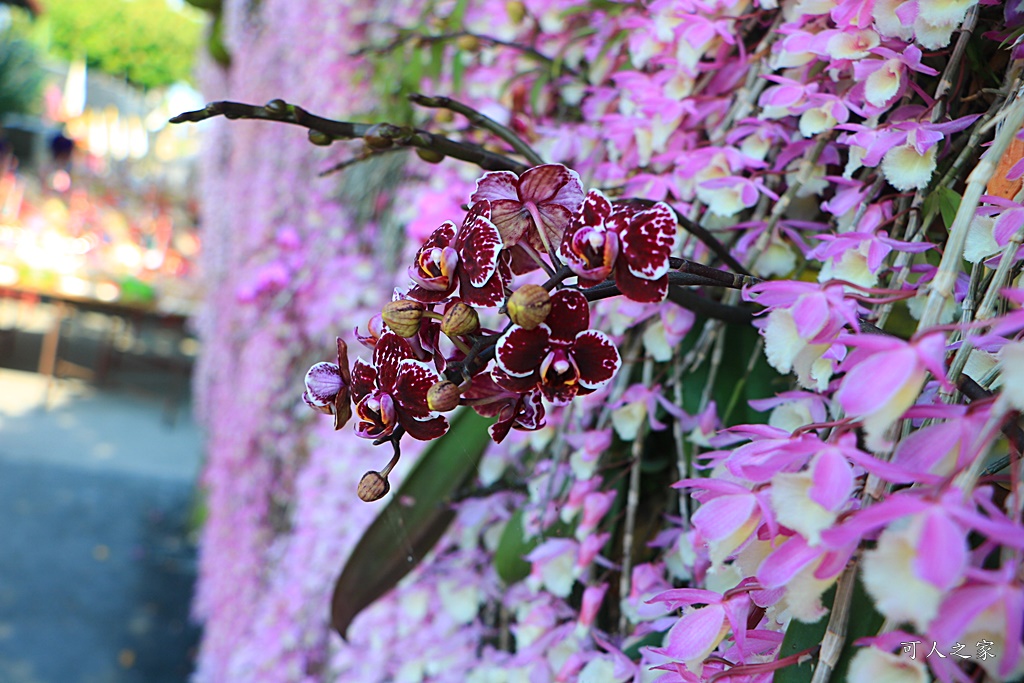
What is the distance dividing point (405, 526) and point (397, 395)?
0.97 ft

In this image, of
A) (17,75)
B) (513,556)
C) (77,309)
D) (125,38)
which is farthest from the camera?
(125,38)

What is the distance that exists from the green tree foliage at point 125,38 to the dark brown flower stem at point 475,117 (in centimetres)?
1064

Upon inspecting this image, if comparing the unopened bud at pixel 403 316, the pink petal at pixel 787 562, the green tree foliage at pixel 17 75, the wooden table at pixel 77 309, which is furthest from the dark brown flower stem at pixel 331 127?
the green tree foliage at pixel 17 75

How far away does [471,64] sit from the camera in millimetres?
890

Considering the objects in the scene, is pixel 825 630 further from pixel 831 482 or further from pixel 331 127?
pixel 331 127

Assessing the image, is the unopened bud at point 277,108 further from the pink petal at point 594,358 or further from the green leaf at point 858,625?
the green leaf at point 858,625

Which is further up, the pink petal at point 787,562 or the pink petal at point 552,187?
the pink petal at point 552,187

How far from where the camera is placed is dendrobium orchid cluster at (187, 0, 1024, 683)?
8.1 inches

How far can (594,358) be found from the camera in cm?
25

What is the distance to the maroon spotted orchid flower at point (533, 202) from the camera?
0.27m

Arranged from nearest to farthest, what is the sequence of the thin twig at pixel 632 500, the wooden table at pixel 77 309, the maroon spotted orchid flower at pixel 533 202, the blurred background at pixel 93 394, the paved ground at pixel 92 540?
the maroon spotted orchid flower at pixel 533 202 → the thin twig at pixel 632 500 → the paved ground at pixel 92 540 → the blurred background at pixel 93 394 → the wooden table at pixel 77 309

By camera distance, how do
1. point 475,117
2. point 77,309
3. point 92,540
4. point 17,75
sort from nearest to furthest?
point 475,117 → point 92,540 → point 77,309 → point 17,75

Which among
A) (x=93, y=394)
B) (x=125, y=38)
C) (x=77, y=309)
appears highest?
(x=125, y=38)

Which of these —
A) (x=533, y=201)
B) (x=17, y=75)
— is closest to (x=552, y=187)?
(x=533, y=201)
